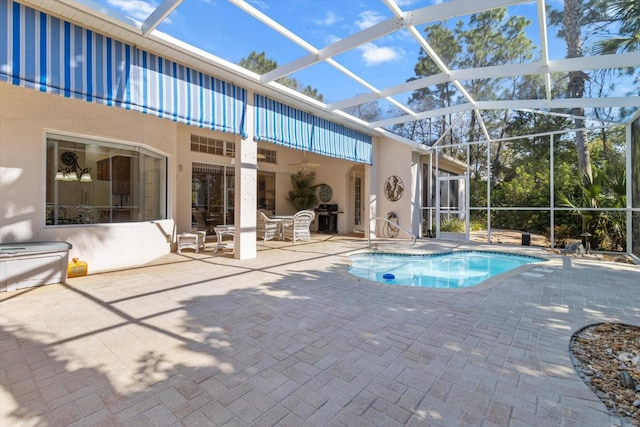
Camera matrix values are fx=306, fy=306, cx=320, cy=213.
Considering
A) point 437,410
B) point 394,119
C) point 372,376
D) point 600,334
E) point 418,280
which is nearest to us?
point 437,410

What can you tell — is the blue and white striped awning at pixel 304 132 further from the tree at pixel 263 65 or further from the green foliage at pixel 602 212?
the green foliage at pixel 602 212

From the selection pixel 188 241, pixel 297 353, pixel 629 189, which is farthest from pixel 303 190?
pixel 297 353

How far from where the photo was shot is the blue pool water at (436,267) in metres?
6.09

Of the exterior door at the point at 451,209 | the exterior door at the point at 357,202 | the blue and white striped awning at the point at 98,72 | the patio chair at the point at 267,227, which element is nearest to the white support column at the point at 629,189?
the exterior door at the point at 451,209

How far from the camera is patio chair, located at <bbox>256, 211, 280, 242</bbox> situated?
10089 mm

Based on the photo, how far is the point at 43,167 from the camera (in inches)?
198

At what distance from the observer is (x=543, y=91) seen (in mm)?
7445

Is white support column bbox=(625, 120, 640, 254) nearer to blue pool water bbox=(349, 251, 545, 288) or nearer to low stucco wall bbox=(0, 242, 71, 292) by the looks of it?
blue pool water bbox=(349, 251, 545, 288)

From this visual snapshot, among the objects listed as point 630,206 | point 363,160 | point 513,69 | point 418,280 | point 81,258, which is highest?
point 513,69

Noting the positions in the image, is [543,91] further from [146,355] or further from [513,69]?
[146,355]

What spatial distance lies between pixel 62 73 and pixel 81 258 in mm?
3114

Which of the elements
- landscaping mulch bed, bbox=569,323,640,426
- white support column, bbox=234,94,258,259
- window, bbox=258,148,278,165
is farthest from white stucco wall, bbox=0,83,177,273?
landscaping mulch bed, bbox=569,323,640,426

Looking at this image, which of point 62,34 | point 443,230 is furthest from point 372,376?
point 443,230

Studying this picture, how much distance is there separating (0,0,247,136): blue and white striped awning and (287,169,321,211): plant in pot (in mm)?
7027
